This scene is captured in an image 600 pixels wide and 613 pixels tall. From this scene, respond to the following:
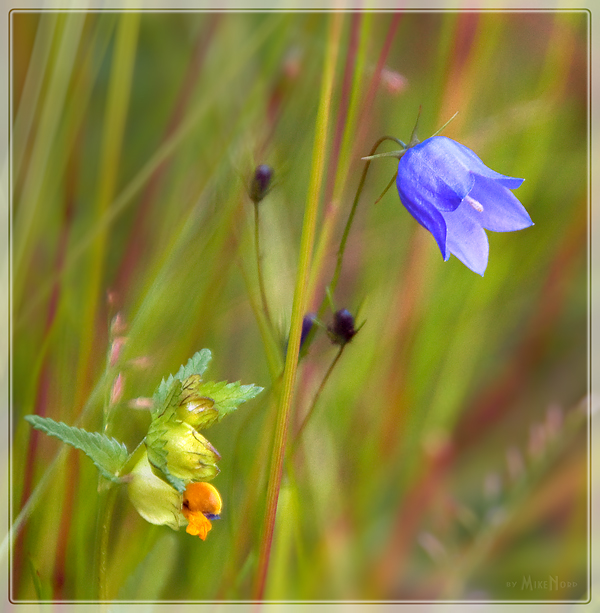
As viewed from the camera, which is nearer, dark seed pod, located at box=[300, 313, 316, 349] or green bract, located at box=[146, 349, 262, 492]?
green bract, located at box=[146, 349, 262, 492]

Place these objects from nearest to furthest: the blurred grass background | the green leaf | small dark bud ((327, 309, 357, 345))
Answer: the green leaf, small dark bud ((327, 309, 357, 345)), the blurred grass background

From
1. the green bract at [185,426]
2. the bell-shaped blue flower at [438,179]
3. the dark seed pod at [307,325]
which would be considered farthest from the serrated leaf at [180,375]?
the bell-shaped blue flower at [438,179]

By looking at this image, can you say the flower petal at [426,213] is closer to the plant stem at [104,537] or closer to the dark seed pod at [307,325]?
Result: the dark seed pod at [307,325]

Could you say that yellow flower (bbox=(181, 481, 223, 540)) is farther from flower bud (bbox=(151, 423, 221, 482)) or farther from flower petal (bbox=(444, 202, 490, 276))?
flower petal (bbox=(444, 202, 490, 276))

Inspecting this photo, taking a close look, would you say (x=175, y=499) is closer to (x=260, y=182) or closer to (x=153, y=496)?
(x=153, y=496)

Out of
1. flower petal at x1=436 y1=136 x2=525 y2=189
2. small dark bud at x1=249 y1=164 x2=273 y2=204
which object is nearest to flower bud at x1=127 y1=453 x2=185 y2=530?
small dark bud at x1=249 y1=164 x2=273 y2=204

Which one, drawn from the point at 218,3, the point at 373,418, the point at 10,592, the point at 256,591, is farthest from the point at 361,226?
the point at 10,592
